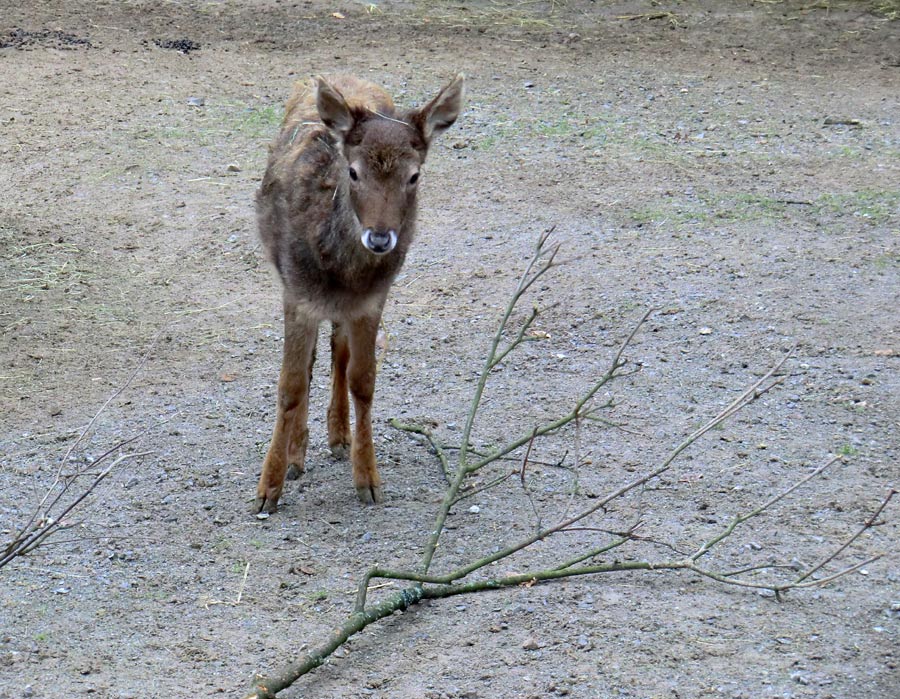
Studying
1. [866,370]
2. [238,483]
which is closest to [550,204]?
[866,370]

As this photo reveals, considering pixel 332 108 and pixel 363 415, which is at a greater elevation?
pixel 332 108

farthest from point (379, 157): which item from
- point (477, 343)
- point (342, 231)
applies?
point (477, 343)

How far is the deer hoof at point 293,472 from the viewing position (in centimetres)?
566

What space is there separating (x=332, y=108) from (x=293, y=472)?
5.81 ft

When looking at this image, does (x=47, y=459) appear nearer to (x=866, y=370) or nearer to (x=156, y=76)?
(x=866, y=370)

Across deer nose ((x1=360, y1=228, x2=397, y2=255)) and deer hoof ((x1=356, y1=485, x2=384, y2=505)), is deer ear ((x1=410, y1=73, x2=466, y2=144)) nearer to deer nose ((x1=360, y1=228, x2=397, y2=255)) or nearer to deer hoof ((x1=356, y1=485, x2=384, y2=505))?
deer nose ((x1=360, y1=228, x2=397, y2=255))

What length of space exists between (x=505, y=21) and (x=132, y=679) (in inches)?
393

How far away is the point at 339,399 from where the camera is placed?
5875mm

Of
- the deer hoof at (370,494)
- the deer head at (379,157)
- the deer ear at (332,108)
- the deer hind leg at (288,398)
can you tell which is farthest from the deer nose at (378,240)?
the deer hoof at (370,494)

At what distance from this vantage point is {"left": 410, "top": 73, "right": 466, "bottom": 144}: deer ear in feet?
16.6

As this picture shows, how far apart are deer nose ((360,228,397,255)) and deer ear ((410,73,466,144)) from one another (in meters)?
0.58

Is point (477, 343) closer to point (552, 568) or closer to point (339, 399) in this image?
point (339, 399)

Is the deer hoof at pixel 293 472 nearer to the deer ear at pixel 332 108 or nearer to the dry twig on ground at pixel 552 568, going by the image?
the dry twig on ground at pixel 552 568

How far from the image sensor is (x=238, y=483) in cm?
555
